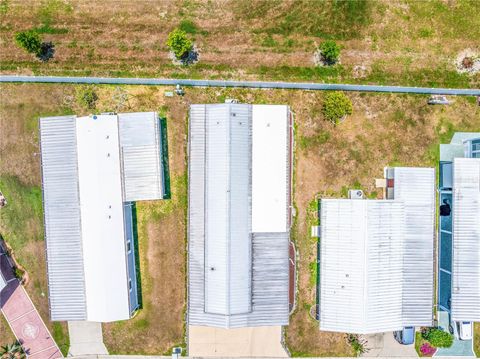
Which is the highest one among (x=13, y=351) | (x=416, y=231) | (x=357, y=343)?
(x=416, y=231)

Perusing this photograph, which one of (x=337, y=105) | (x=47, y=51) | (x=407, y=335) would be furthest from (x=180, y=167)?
(x=407, y=335)

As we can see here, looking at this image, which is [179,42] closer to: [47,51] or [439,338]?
[47,51]

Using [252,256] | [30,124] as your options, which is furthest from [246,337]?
[30,124]

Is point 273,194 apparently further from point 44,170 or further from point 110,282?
point 44,170

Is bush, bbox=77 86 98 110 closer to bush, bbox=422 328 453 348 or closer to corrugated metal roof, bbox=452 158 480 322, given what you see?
corrugated metal roof, bbox=452 158 480 322

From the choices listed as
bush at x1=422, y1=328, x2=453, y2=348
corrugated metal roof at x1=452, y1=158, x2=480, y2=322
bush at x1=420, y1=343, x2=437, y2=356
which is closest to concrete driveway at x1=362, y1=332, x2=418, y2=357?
bush at x1=420, y1=343, x2=437, y2=356
